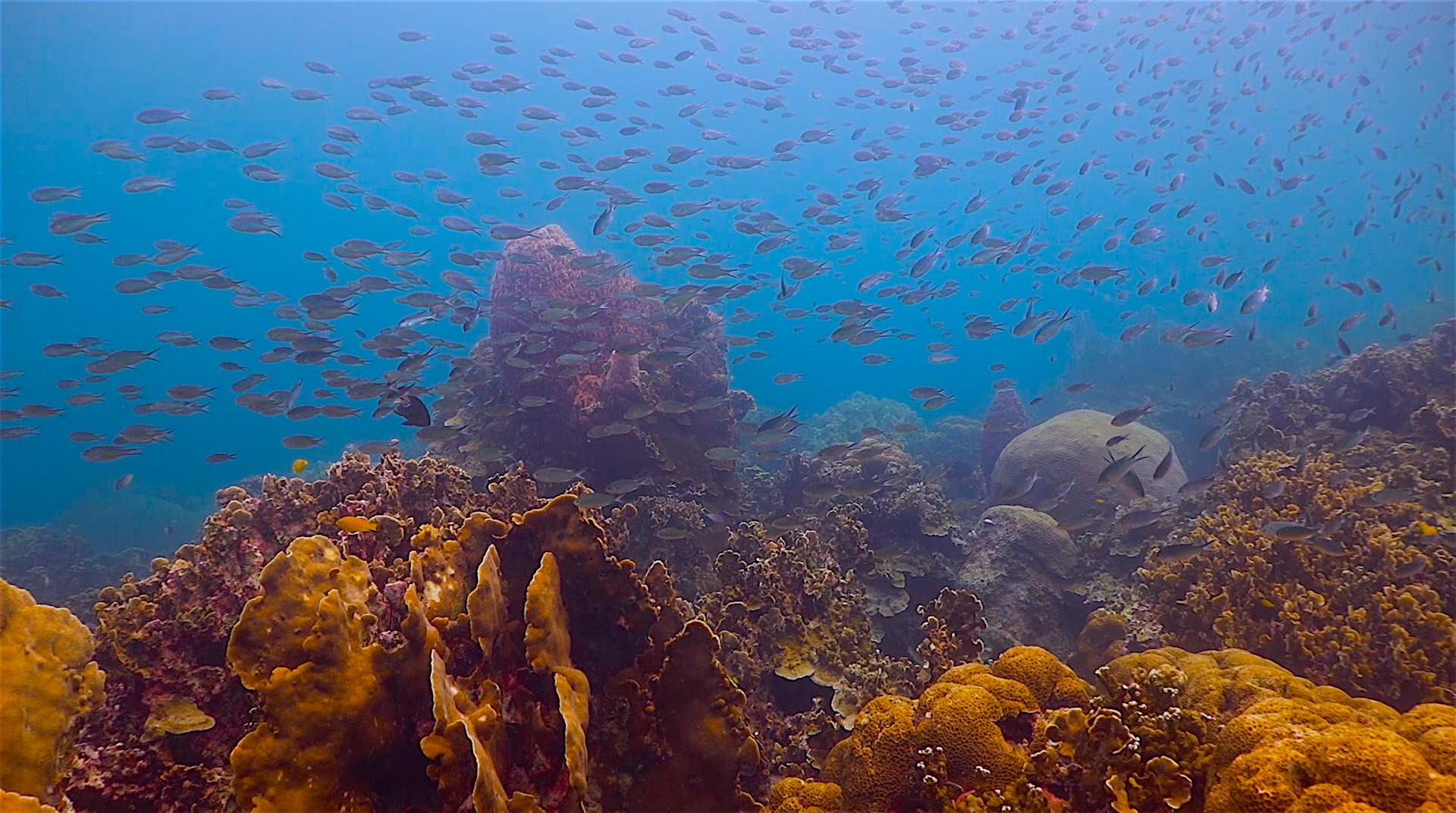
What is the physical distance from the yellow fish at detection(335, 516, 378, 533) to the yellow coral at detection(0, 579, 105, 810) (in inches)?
50.5

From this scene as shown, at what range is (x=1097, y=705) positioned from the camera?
3.02m

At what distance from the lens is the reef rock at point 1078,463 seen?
441 inches

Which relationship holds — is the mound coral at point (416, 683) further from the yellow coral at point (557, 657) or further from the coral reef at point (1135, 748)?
the coral reef at point (1135, 748)

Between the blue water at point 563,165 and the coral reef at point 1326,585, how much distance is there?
81.6 ft

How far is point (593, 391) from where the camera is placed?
967 cm

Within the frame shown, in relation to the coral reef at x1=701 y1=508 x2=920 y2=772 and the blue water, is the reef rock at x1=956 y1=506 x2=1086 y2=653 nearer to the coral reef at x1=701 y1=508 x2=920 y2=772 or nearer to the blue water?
the coral reef at x1=701 y1=508 x2=920 y2=772

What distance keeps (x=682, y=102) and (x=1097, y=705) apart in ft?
352

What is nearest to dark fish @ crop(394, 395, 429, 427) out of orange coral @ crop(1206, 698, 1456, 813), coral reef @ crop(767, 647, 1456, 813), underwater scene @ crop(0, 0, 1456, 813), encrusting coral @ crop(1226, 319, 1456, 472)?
underwater scene @ crop(0, 0, 1456, 813)

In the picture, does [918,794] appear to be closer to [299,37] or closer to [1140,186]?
[299,37]

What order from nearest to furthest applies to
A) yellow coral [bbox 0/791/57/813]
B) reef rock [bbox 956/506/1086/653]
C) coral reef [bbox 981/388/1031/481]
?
1. yellow coral [bbox 0/791/57/813]
2. reef rock [bbox 956/506/1086/653]
3. coral reef [bbox 981/388/1031/481]

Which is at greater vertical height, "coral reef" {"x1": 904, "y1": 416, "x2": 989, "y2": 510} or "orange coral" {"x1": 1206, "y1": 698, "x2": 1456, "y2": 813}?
"orange coral" {"x1": 1206, "y1": 698, "x2": 1456, "y2": 813}

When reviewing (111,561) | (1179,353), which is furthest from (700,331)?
(1179,353)

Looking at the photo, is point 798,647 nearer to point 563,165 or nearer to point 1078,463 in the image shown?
point 1078,463

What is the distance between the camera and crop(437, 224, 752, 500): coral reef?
9320 millimetres
